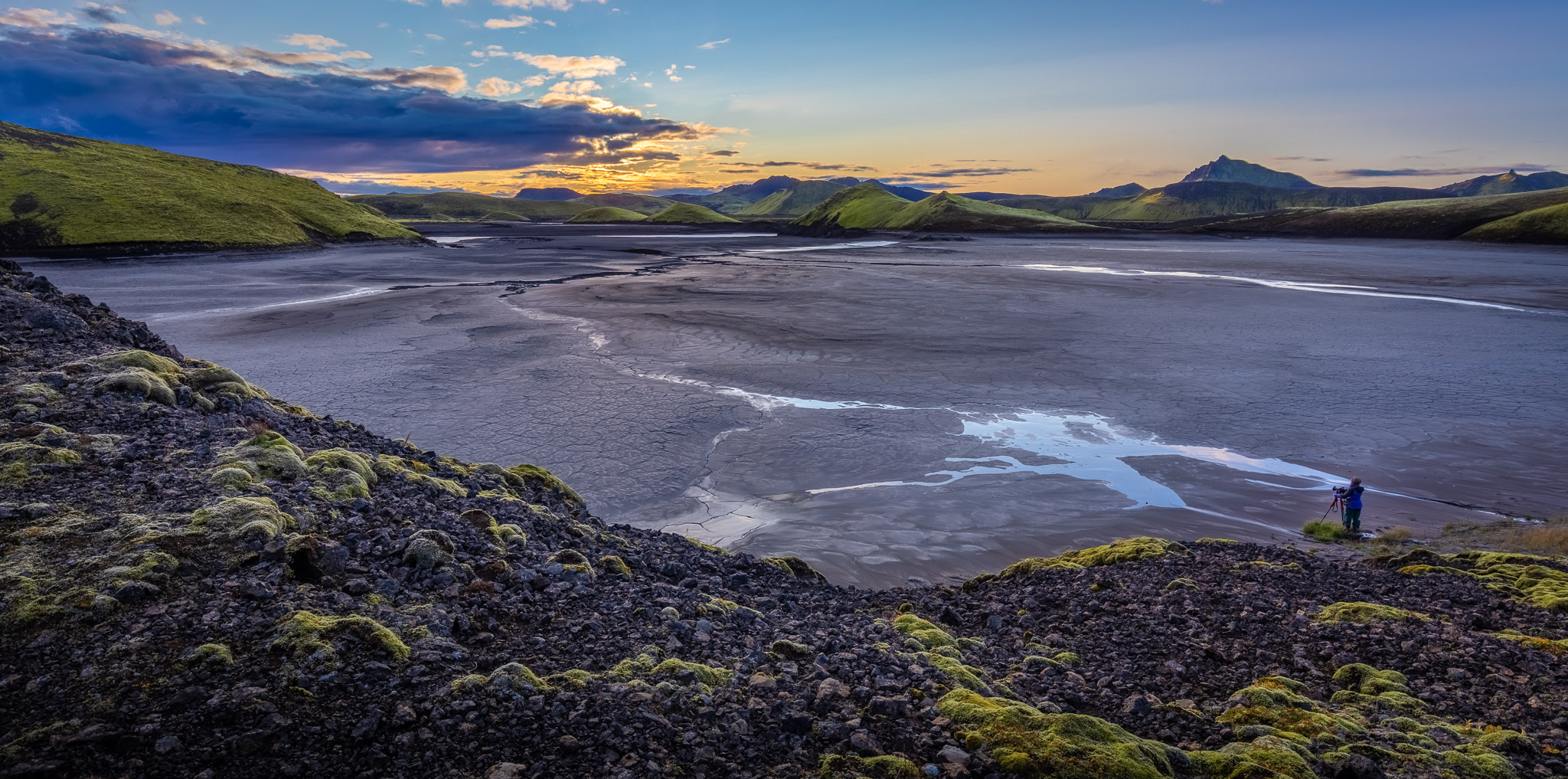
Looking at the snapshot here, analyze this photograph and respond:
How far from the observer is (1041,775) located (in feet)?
16.1

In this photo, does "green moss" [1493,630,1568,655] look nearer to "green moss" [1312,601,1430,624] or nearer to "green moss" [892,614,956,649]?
"green moss" [1312,601,1430,624]

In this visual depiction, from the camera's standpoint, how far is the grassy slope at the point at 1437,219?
113m

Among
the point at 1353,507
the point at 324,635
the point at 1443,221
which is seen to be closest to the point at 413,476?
the point at 324,635

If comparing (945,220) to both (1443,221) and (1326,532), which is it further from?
(1326,532)

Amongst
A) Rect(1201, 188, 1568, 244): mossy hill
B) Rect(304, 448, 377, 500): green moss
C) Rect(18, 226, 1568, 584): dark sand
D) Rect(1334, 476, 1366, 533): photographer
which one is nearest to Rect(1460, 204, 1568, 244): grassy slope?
Rect(1201, 188, 1568, 244): mossy hill

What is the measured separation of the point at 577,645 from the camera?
6277mm

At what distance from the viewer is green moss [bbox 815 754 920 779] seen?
4.88 meters

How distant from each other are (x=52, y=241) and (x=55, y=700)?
3559 inches

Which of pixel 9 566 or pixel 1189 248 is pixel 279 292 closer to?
pixel 9 566

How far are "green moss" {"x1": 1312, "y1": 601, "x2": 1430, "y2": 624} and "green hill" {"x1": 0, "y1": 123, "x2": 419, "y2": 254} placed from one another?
93.0 metres

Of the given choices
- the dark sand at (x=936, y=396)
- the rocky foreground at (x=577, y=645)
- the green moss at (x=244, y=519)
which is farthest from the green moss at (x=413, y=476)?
the dark sand at (x=936, y=396)

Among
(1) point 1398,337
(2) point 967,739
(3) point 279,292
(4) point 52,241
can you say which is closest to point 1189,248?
(1) point 1398,337

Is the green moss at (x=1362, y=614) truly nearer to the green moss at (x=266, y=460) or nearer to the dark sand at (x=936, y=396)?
the dark sand at (x=936, y=396)

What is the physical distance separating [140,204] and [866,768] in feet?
350
